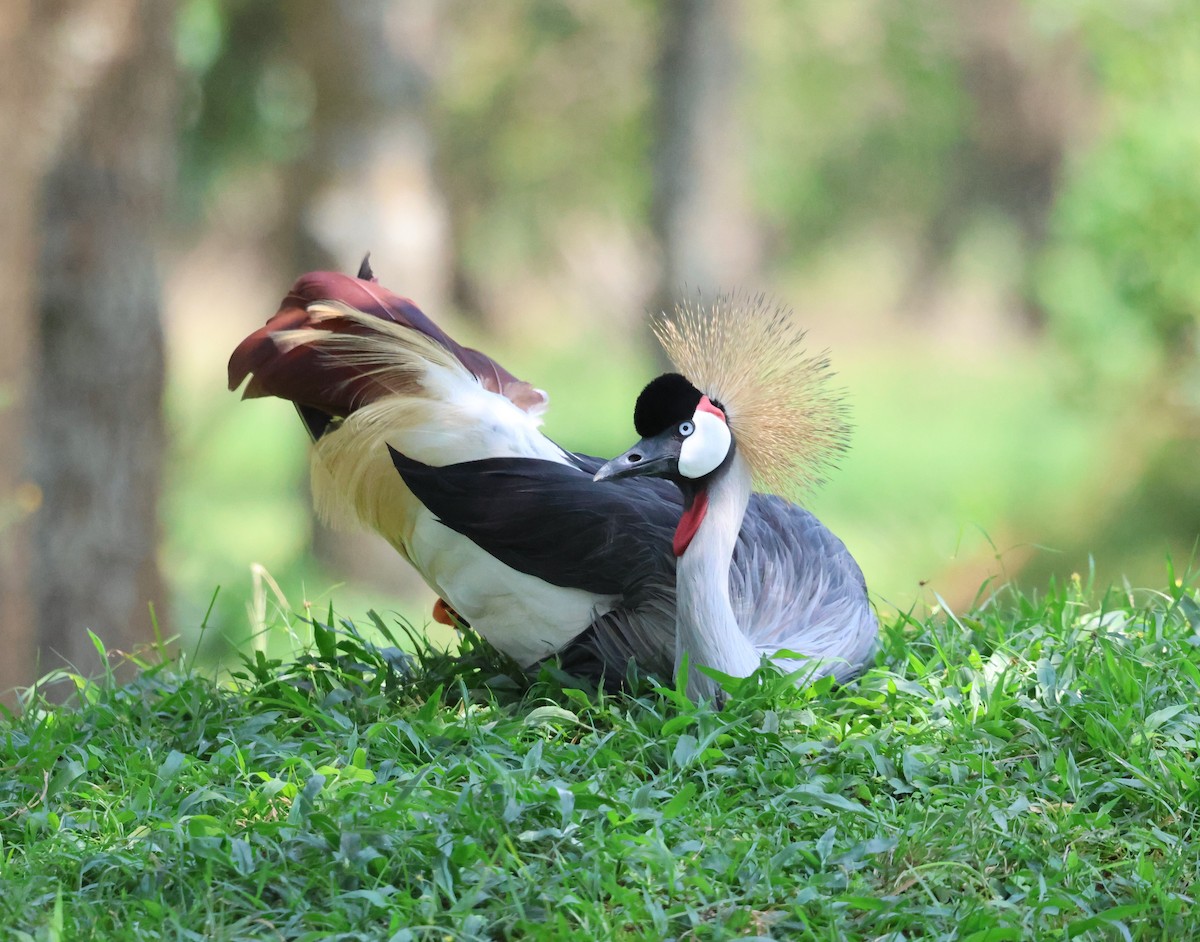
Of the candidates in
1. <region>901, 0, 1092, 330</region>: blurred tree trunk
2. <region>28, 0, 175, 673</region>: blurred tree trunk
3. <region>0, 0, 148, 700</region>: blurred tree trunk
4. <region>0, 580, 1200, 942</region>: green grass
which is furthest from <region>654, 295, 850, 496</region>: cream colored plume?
<region>901, 0, 1092, 330</region>: blurred tree trunk

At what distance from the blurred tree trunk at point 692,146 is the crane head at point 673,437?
7.76 meters

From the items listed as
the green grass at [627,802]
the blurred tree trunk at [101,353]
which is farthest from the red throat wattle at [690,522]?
the blurred tree trunk at [101,353]

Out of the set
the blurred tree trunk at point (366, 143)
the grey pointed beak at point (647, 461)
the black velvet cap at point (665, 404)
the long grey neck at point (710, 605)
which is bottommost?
the long grey neck at point (710, 605)

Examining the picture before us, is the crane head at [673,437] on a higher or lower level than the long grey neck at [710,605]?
higher

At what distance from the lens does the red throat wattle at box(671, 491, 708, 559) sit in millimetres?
3021

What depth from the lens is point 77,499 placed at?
592 centimetres

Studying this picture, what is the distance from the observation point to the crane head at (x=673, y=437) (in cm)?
299

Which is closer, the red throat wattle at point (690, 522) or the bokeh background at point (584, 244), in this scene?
the red throat wattle at point (690, 522)

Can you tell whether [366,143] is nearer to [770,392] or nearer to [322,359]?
[322,359]

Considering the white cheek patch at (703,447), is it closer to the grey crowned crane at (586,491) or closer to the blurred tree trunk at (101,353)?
the grey crowned crane at (586,491)

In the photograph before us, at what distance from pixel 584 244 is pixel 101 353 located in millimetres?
13670

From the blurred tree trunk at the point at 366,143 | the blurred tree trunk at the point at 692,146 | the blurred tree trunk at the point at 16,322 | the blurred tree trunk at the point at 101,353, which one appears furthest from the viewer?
the blurred tree trunk at the point at 692,146

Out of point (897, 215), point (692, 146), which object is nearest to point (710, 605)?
point (692, 146)

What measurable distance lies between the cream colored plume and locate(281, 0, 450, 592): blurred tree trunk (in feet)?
18.2
